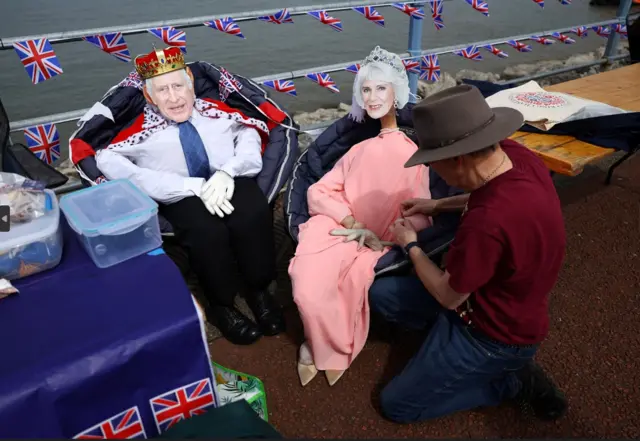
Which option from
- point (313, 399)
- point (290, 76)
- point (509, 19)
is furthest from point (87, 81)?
point (509, 19)

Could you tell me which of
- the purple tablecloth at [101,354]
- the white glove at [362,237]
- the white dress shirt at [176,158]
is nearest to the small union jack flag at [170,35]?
the white dress shirt at [176,158]

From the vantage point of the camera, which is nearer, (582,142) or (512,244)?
(512,244)

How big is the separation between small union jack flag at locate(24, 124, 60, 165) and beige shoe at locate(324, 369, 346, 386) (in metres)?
2.16

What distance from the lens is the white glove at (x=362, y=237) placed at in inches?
104

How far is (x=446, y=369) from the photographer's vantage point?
220cm

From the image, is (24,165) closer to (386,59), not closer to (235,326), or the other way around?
(235,326)

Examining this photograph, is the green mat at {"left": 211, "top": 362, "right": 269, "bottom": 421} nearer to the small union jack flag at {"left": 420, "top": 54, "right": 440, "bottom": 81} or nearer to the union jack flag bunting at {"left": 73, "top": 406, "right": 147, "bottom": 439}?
the union jack flag bunting at {"left": 73, "top": 406, "right": 147, "bottom": 439}

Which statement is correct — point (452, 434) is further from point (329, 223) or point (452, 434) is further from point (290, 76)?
point (290, 76)

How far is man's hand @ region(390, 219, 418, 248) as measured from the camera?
2371 millimetres

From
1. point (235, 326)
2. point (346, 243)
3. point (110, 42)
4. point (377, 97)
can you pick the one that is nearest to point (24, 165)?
point (110, 42)

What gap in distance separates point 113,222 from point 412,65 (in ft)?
10.8

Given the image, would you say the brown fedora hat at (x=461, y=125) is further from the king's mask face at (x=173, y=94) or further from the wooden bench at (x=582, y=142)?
the king's mask face at (x=173, y=94)

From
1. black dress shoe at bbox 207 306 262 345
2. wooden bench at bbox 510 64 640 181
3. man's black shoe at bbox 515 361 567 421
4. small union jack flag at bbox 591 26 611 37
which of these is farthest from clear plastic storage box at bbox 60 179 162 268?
small union jack flag at bbox 591 26 611 37

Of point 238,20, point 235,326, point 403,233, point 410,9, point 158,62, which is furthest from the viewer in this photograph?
point 410,9
